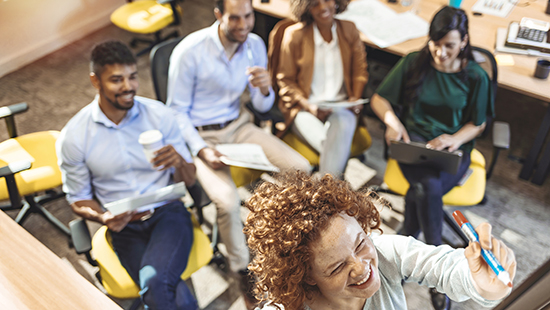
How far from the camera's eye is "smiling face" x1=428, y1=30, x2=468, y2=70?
6.96 feet

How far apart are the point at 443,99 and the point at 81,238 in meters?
1.86

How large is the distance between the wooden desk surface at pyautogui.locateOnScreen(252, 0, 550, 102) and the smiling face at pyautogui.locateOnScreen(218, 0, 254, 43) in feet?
2.40

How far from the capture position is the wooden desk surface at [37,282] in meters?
1.43

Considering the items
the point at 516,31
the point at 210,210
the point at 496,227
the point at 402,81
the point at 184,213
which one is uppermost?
the point at 516,31

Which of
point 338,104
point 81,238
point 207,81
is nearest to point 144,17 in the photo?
point 207,81

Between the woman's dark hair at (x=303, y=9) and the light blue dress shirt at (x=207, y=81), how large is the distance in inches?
10.4

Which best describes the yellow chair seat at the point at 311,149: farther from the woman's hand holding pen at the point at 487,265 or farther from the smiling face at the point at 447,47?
the woman's hand holding pen at the point at 487,265

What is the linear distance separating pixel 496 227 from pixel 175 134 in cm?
198

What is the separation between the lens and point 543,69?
2486mm

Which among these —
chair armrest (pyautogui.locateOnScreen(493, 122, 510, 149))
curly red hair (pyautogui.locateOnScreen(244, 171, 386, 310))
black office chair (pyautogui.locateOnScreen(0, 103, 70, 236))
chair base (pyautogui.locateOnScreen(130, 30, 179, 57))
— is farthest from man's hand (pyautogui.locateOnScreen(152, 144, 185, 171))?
chair base (pyautogui.locateOnScreen(130, 30, 179, 57))

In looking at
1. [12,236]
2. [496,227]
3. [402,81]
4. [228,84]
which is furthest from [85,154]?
[496,227]

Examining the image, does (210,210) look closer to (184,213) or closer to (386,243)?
(184,213)

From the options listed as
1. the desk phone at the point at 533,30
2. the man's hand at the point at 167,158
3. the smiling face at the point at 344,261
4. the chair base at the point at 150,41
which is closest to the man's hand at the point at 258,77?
the man's hand at the point at 167,158

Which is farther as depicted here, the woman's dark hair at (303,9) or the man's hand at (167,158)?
the woman's dark hair at (303,9)
